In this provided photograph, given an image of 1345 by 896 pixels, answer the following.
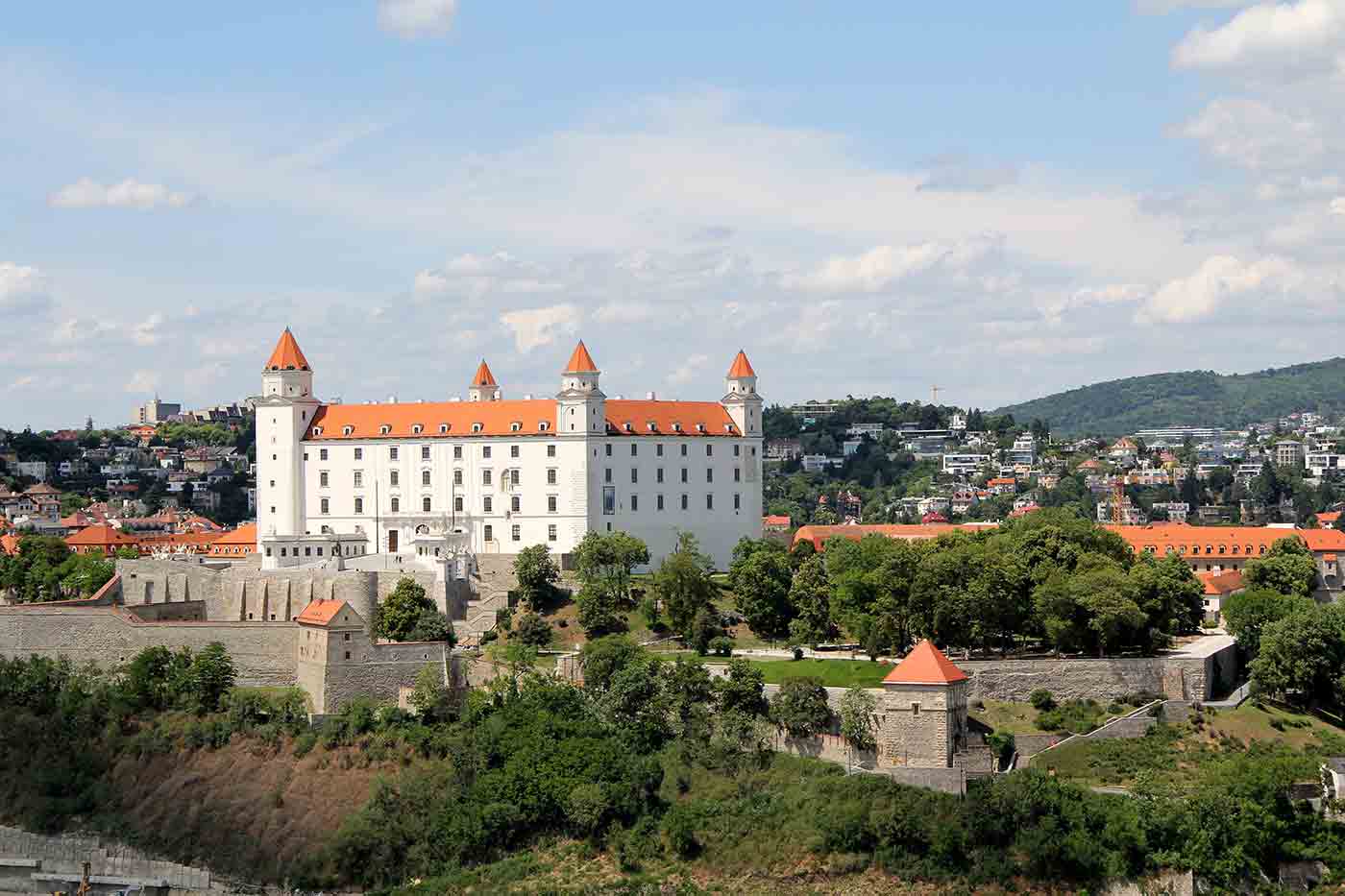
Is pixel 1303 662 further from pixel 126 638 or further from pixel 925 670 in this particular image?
pixel 126 638

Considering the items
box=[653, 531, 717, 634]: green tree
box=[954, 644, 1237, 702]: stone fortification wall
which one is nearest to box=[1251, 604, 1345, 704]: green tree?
box=[954, 644, 1237, 702]: stone fortification wall

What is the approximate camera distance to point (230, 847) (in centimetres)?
5175

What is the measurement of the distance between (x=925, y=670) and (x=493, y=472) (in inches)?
1081

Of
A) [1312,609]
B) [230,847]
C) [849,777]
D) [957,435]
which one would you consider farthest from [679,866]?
[957,435]


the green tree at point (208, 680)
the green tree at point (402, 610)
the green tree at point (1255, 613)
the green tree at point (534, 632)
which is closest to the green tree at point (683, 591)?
the green tree at point (534, 632)

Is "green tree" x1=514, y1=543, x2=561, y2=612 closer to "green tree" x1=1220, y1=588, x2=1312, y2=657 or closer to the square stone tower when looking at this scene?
the square stone tower

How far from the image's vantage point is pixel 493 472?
71.9m

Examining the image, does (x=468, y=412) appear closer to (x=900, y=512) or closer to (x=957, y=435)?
(x=900, y=512)

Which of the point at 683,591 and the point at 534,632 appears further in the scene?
the point at 683,591

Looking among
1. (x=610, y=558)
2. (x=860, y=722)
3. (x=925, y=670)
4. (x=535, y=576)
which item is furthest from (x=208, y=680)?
(x=925, y=670)

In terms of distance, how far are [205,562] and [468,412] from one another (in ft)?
39.1

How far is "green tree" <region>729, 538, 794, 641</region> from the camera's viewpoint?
61.7m

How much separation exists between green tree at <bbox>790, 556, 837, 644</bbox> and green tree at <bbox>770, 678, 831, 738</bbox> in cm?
767

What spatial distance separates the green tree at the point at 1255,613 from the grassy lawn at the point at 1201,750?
4504mm
